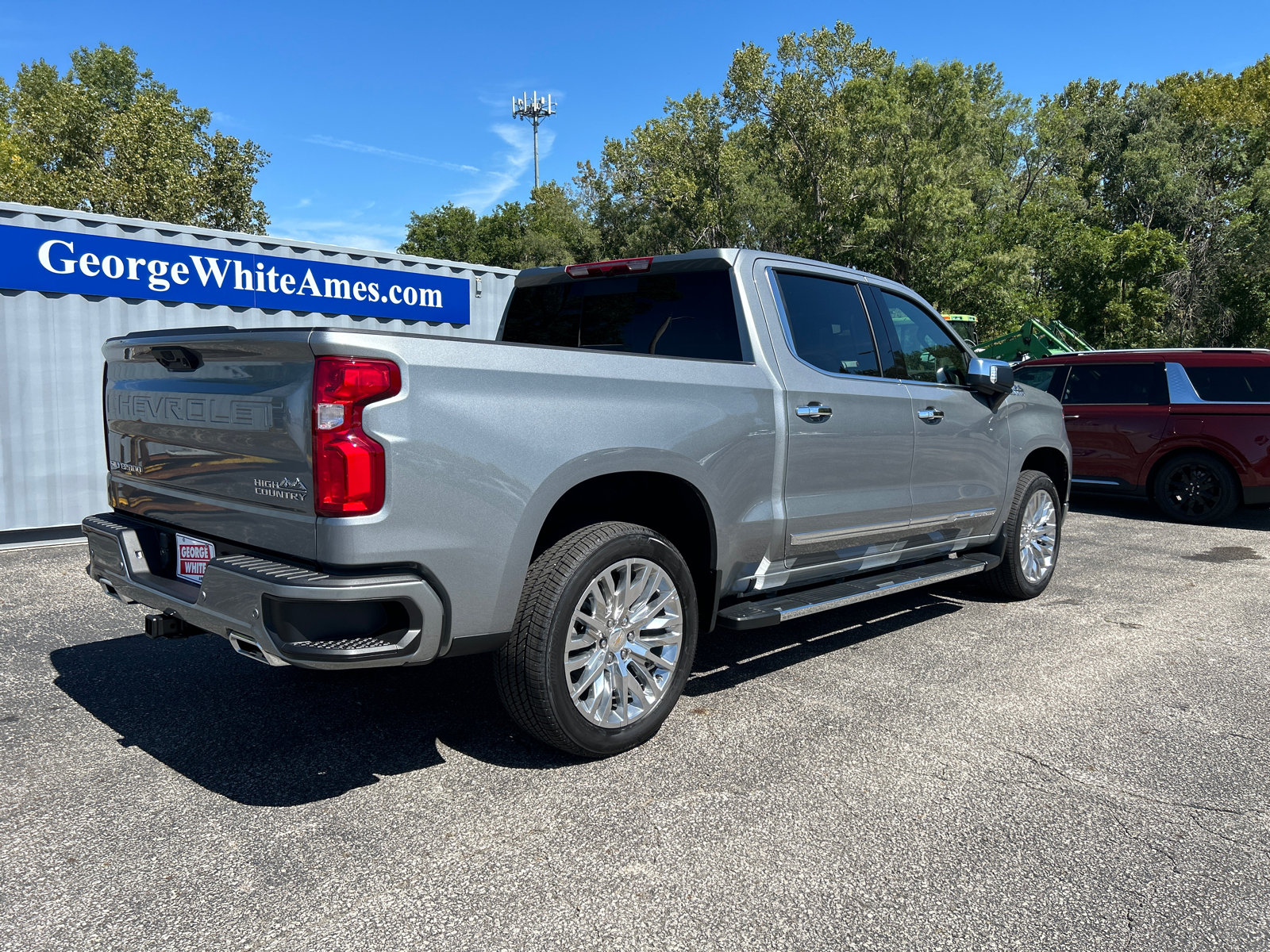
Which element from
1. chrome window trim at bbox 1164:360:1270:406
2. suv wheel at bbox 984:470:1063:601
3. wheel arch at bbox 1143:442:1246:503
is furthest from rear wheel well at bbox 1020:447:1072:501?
chrome window trim at bbox 1164:360:1270:406

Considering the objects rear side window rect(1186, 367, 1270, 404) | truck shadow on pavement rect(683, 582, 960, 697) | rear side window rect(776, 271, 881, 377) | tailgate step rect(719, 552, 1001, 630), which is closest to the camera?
tailgate step rect(719, 552, 1001, 630)

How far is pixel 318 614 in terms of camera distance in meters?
2.73

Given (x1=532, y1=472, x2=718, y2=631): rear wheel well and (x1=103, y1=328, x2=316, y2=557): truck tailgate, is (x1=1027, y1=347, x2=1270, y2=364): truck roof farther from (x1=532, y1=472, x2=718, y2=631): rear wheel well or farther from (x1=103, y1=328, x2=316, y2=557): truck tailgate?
(x1=103, y1=328, x2=316, y2=557): truck tailgate

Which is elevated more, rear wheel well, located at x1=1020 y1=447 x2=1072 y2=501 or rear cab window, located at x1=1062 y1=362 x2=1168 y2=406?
rear cab window, located at x1=1062 y1=362 x2=1168 y2=406

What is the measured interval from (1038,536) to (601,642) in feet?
13.8

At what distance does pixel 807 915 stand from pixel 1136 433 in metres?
9.53

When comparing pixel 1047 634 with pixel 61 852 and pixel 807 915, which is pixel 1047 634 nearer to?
pixel 807 915

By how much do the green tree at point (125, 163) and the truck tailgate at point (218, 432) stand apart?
37.2 metres

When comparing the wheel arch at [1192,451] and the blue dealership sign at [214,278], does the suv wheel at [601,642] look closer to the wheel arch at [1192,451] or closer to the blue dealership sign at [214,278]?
the blue dealership sign at [214,278]

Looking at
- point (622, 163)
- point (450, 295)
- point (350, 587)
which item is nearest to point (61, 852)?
point (350, 587)

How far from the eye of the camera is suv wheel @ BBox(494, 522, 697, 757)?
3.17 metres

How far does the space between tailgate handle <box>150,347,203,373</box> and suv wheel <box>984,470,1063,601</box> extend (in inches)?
192

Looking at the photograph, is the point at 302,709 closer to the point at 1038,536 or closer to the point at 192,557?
the point at 192,557

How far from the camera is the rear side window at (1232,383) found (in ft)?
30.9
